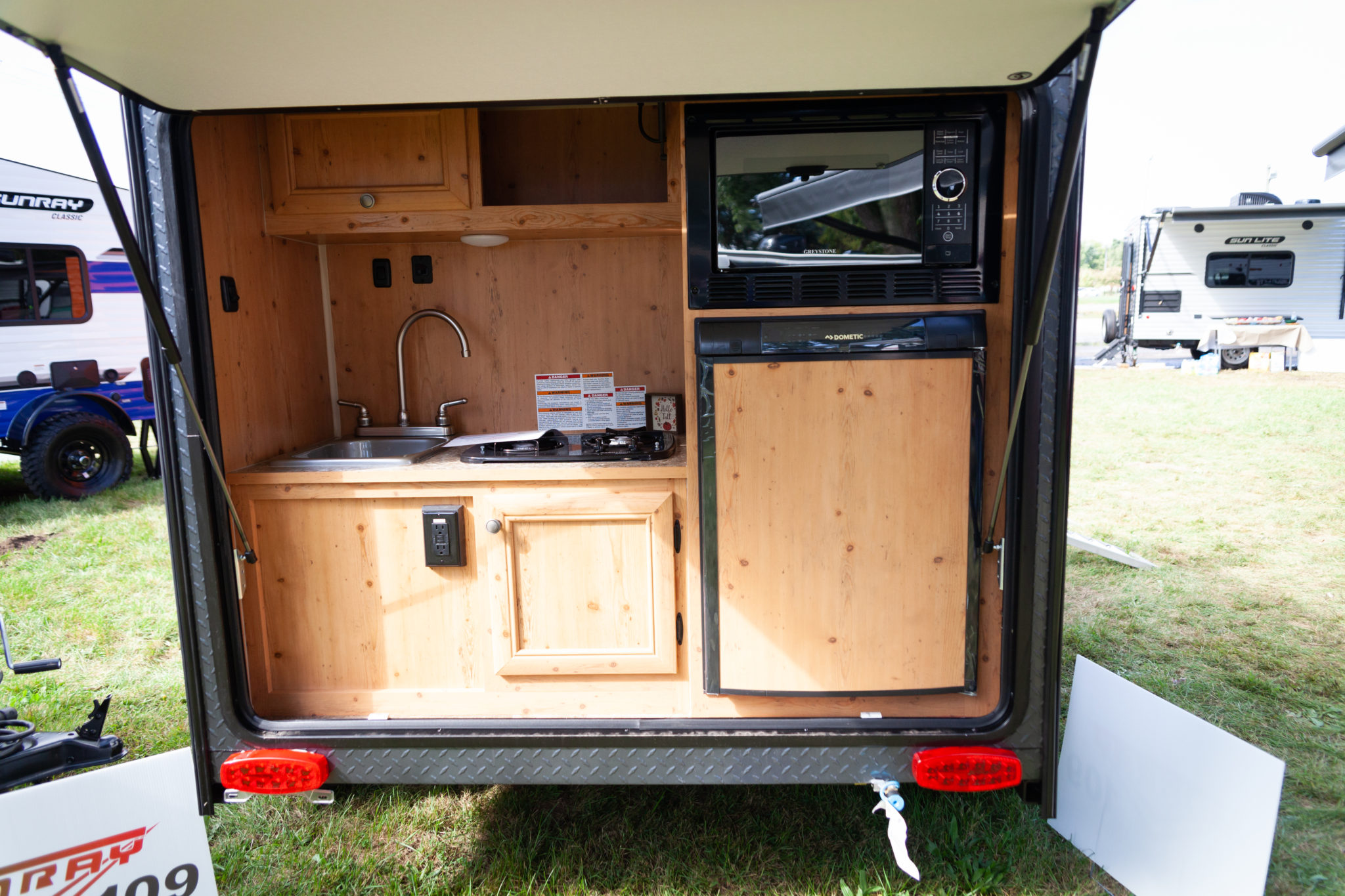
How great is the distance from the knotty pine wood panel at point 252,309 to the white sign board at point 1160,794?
94.3 inches

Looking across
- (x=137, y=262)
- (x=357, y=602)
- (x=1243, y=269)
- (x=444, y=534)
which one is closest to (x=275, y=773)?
(x=357, y=602)

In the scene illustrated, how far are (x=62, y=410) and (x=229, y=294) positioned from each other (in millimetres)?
4773

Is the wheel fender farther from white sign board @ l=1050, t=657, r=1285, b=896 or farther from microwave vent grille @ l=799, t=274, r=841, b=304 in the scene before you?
white sign board @ l=1050, t=657, r=1285, b=896

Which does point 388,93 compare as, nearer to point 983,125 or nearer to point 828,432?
point 828,432

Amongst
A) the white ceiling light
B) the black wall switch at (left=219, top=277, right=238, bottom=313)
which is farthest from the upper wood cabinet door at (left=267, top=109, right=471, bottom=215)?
the black wall switch at (left=219, top=277, right=238, bottom=313)

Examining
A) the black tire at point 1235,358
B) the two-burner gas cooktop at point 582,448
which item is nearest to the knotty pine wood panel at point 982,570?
the two-burner gas cooktop at point 582,448

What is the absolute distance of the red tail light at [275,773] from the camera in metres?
1.84

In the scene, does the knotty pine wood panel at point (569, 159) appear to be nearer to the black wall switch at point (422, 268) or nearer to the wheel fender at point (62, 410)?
the black wall switch at point (422, 268)

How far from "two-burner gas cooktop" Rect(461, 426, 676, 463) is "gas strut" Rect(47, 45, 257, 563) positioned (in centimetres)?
60

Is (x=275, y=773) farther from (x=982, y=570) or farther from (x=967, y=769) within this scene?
(x=982, y=570)

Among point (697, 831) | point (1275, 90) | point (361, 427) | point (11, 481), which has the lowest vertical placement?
point (697, 831)

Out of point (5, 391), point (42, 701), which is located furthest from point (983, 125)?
point (5, 391)

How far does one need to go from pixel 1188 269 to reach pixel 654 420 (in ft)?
32.2

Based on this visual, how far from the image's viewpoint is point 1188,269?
9.78 metres
